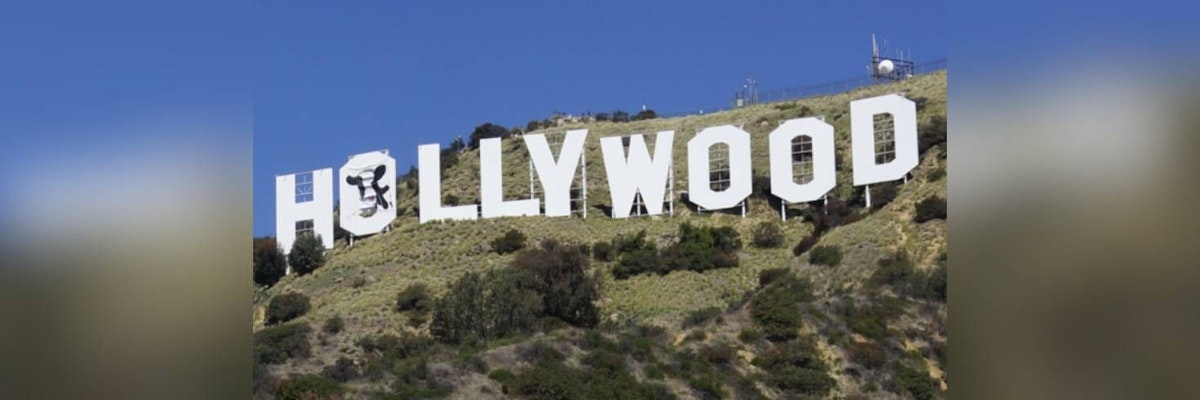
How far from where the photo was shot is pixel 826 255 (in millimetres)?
22203

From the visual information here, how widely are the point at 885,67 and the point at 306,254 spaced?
9.13m

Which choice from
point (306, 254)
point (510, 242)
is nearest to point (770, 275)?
point (510, 242)

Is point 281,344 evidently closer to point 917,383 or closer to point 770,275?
point 770,275

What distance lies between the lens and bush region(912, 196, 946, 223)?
21.7 meters

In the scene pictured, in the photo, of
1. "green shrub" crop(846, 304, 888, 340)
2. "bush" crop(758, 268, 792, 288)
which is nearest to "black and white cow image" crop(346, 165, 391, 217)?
"bush" crop(758, 268, 792, 288)

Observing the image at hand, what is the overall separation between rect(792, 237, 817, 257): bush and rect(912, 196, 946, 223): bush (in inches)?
58.9

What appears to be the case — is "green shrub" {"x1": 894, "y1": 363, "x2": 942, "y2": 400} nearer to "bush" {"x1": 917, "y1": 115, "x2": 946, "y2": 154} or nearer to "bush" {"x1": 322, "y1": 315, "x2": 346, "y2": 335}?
"bush" {"x1": 917, "y1": 115, "x2": 946, "y2": 154}

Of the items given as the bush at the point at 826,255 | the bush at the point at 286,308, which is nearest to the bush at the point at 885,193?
the bush at the point at 826,255

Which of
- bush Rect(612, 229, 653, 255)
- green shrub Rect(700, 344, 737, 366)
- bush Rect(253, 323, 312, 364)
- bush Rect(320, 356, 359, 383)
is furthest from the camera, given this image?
bush Rect(612, 229, 653, 255)
